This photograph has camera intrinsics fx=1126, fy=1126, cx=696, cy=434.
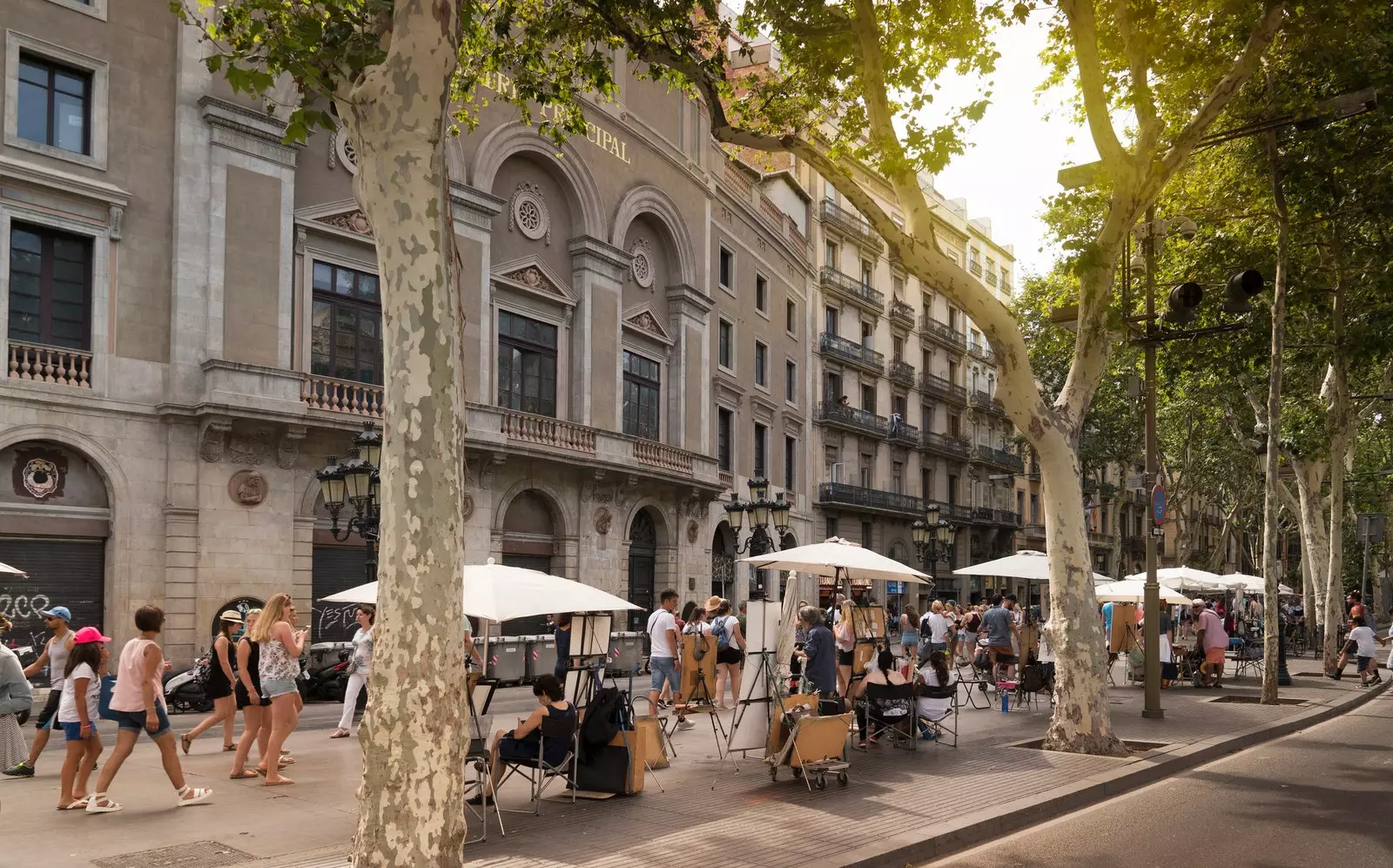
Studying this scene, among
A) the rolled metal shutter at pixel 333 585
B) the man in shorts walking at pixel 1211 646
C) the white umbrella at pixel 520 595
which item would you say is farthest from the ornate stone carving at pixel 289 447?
the man in shorts walking at pixel 1211 646

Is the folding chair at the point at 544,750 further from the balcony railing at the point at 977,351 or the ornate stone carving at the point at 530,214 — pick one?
the balcony railing at the point at 977,351

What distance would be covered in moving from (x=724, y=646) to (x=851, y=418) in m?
30.9

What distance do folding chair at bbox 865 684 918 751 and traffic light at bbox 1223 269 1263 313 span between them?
5.85 metres

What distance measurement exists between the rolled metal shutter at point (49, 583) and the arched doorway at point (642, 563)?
13912mm

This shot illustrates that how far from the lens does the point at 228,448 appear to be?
66.9 feet

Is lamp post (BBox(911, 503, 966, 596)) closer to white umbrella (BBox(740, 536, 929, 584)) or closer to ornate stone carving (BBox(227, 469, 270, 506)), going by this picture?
white umbrella (BBox(740, 536, 929, 584))

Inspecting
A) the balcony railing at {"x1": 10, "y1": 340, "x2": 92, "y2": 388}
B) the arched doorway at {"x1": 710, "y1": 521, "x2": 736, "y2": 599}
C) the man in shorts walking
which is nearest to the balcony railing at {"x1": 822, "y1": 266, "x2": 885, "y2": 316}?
the arched doorway at {"x1": 710, "y1": 521, "x2": 736, "y2": 599}

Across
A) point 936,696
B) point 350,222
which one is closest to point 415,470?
point 936,696

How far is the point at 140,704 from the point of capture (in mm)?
9047

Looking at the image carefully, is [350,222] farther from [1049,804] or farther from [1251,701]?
[1251,701]

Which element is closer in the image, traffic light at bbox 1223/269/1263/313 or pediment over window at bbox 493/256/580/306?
traffic light at bbox 1223/269/1263/313

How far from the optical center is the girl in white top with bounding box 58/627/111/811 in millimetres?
9086

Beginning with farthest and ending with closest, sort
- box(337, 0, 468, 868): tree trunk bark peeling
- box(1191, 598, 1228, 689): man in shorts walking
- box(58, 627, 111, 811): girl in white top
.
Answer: box(1191, 598, 1228, 689): man in shorts walking → box(58, 627, 111, 811): girl in white top → box(337, 0, 468, 868): tree trunk bark peeling

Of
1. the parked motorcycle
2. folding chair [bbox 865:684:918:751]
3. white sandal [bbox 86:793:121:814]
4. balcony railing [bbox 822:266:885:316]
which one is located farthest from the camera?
balcony railing [bbox 822:266:885:316]
